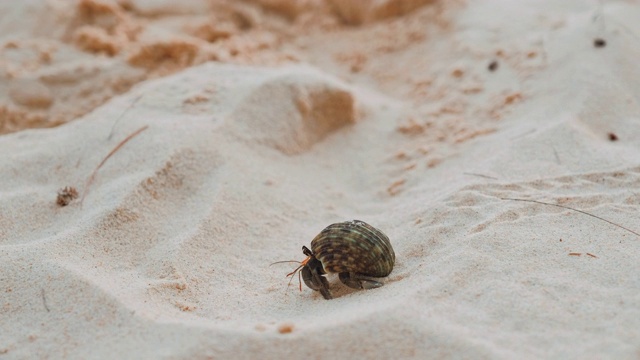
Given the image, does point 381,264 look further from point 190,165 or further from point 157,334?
point 190,165

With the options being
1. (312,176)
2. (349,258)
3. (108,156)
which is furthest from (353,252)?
(108,156)

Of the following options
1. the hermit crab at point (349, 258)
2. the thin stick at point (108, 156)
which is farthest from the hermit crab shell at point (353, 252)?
the thin stick at point (108, 156)

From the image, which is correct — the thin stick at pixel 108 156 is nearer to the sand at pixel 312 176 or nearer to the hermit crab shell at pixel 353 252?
the sand at pixel 312 176

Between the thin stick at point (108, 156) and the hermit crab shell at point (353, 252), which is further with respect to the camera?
the thin stick at point (108, 156)

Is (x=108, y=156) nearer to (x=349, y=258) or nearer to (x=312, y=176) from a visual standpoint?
(x=312, y=176)

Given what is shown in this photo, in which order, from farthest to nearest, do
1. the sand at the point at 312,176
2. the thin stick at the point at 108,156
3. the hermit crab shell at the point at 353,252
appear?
the thin stick at the point at 108,156 < the hermit crab shell at the point at 353,252 < the sand at the point at 312,176

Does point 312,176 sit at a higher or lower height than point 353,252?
higher
